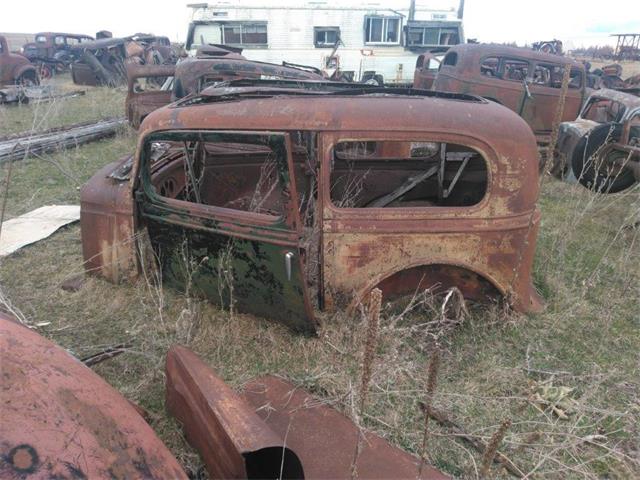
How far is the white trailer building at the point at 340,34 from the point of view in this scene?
14.0 m

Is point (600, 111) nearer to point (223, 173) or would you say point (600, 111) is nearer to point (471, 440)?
point (223, 173)

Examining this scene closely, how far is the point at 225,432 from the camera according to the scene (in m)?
1.86

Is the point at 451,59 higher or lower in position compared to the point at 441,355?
higher

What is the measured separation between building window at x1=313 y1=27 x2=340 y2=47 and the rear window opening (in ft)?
37.5

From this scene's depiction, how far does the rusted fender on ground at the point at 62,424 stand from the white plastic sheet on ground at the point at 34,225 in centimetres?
346

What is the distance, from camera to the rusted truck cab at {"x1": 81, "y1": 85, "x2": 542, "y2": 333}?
2.75 metres

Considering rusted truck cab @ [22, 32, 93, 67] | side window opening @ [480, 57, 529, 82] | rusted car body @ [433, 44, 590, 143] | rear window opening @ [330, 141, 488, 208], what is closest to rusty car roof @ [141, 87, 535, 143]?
rear window opening @ [330, 141, 488, 208]

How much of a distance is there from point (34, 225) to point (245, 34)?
10.9 meters

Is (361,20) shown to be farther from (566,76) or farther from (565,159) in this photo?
(566,76)

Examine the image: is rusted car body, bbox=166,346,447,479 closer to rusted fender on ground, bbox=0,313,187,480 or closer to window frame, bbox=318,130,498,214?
rusted fender on ground, bbox=0,313,187,480

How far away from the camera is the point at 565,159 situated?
6.54 meters

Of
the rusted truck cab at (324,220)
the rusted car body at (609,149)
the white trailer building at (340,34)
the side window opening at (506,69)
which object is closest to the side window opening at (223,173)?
the rusted truck cab at (324,220)

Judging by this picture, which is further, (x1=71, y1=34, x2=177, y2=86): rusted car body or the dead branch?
(x1=71, y1=34, x2=177, y2=86): rusted car body

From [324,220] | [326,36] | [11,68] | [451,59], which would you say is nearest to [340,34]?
[326,36]
